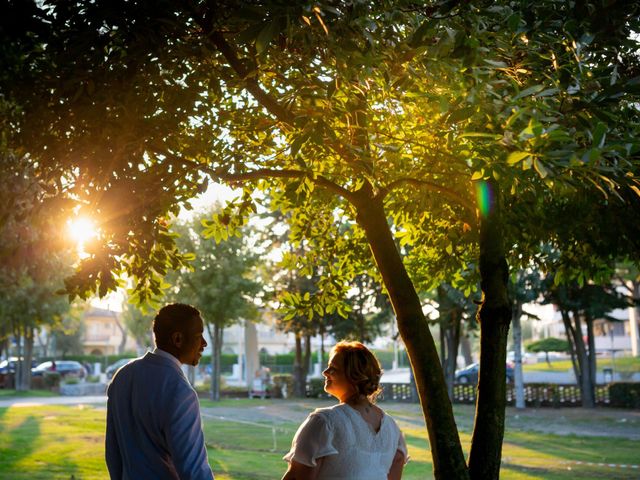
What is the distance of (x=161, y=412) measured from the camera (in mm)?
4195

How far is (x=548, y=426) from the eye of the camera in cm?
2759

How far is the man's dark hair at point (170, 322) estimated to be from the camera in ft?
14.3

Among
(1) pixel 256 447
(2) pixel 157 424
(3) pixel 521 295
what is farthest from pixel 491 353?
(3) pixel 521 295

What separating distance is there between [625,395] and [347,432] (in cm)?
3208

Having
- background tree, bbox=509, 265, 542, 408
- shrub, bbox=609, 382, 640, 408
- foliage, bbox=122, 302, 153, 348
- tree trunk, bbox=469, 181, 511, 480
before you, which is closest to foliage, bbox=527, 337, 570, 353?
background tree, bbox=509, 265, 542, 408

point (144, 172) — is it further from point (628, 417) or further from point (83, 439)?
point (628, 417)

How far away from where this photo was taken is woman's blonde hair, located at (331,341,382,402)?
4445 mm

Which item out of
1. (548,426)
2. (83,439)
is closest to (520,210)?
(83,439)

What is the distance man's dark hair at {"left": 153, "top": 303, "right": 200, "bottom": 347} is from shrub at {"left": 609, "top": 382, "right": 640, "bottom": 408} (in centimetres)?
3227

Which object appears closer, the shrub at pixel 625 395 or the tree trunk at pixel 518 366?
the shrub at pixel 625 395

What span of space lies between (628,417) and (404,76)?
27.0 meters

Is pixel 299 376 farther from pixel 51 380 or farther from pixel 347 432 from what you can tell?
pixel 347 432

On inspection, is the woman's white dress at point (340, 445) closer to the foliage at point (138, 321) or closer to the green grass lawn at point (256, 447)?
the green grass lawn at point (256, 447)

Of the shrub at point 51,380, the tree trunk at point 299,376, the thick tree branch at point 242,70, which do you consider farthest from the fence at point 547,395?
the thick tree branch at point 242,70
